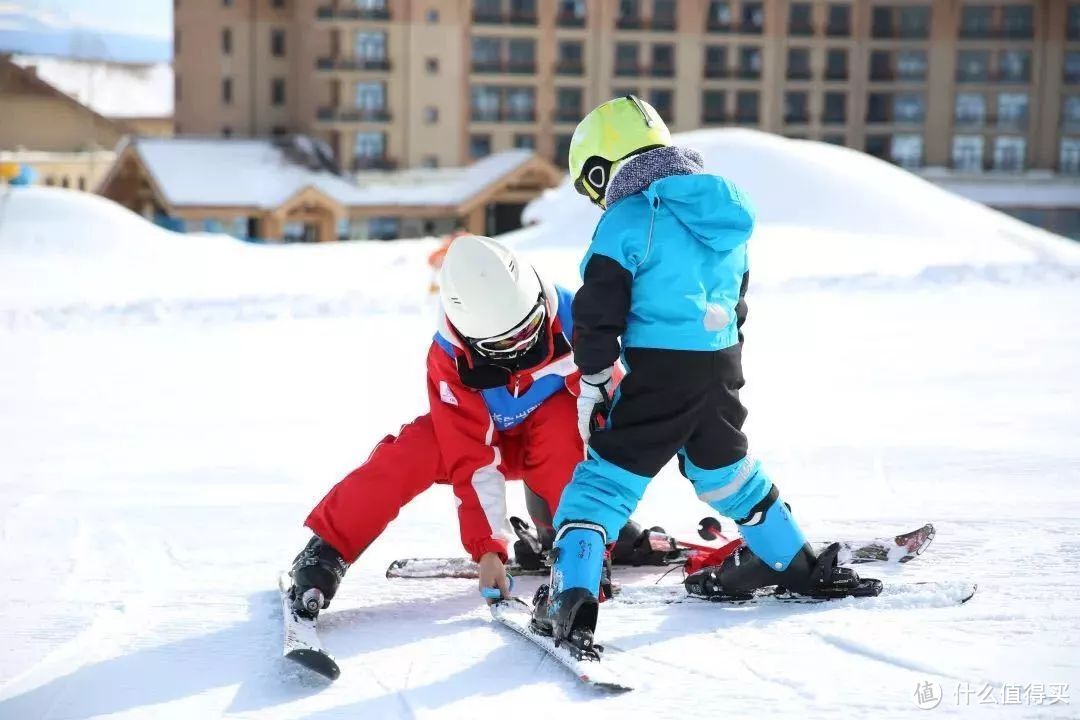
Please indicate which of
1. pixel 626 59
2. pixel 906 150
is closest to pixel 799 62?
pixel 906 150

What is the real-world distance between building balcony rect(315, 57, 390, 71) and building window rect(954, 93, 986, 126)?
1521cm

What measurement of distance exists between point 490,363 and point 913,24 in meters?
31.9

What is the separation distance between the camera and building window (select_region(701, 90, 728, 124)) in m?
31.4

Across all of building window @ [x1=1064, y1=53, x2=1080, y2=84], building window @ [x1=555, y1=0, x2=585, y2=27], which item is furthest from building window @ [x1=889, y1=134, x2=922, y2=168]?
building window @ [x1=555, y1=0, x2=585, y2=27]

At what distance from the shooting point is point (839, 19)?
3225 centimetres

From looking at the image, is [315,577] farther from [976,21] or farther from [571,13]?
[976,21]

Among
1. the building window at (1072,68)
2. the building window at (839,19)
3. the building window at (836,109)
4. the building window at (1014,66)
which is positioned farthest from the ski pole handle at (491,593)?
the building window at (1072,68)

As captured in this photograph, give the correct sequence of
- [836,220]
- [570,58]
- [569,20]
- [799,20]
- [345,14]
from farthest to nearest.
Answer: [799,20] < [570,58] < [569,20] < [345,14] < [836,220]

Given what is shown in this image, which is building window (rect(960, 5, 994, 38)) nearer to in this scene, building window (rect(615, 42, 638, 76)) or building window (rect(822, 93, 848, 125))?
building window (rect(822, 93, 848, 125))

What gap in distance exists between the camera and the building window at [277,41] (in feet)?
95.8

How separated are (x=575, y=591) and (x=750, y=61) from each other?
3035 cm

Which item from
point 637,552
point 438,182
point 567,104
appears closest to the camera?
point 637,552

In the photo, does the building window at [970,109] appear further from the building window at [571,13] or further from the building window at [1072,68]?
the building window at [571,13]

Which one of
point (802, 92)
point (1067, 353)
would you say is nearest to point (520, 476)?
point (1067, 353)
